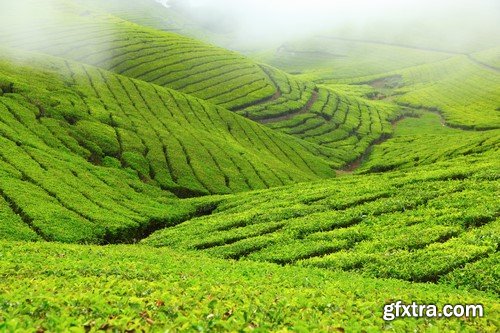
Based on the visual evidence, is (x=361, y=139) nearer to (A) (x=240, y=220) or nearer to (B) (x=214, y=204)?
(B) (x=214, y=204)

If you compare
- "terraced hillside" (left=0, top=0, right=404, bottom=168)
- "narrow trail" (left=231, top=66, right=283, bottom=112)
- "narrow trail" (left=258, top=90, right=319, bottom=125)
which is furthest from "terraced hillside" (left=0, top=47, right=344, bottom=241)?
"narrow trail" (left=231, top=66, right=283, bottom=112)

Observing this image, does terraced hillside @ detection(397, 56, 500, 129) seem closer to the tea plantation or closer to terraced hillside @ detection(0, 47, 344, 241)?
the tea plantation

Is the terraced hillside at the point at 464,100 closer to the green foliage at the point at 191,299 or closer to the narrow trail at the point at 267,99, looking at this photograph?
the narrow trail at the point at 267,99

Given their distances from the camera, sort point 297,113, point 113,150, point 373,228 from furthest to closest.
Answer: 1. point 297,113
2. point 113,150
3. point 373,228

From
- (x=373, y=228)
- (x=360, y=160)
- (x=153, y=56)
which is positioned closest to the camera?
(x=373, y=228)

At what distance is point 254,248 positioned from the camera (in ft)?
119

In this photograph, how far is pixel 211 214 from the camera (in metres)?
51.3

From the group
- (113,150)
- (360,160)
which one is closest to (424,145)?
(360,160)

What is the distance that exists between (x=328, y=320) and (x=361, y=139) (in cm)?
10837

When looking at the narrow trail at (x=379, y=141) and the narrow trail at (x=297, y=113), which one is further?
the narrow trail at (x=297, y=113)

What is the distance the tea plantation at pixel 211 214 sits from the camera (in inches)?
586

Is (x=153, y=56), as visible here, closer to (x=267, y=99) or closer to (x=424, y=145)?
(x=267, y=99)

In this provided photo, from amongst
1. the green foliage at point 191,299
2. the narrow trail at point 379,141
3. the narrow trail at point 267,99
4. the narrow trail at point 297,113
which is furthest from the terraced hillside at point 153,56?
the green foliage at point 191,299

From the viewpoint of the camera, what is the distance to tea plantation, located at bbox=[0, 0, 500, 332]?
14883 mm
